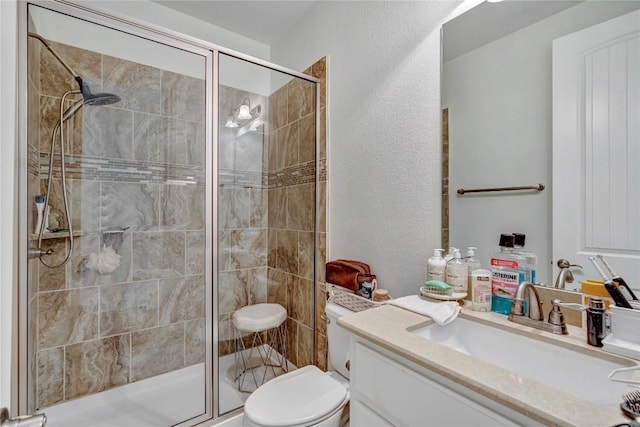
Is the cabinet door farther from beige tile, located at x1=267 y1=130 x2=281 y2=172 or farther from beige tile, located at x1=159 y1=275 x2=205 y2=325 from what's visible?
beige tile, located at x1=267 y1=130 x2=281 y2=172

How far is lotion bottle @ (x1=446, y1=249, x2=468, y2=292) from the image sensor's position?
42.6 inches

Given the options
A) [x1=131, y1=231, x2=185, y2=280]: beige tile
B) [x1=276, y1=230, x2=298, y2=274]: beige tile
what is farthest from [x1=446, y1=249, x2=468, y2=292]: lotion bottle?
[x1=131, y1=231, x2=185, y2=280]: beige tile

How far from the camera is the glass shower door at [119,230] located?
4.98ft

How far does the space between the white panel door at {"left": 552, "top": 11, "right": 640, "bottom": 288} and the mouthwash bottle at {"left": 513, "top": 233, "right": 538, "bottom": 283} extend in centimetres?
6

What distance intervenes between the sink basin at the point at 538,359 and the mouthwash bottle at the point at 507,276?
0.10 m

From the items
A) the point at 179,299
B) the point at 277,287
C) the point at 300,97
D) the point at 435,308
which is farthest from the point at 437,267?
the point at 179,299

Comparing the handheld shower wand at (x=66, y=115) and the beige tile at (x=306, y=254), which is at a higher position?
the handheld shower wand at (x=66, y=115)

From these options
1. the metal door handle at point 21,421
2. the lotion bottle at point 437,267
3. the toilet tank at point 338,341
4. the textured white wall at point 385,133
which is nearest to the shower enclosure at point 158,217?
the textured white wall at point 385,133

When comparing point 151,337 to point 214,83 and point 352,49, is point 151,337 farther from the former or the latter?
point 352,49

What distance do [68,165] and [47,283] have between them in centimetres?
61

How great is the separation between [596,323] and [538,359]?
17 centimetres

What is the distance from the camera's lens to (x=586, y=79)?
0.86 metres

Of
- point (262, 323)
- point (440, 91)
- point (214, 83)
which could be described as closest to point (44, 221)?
point (214, 83)

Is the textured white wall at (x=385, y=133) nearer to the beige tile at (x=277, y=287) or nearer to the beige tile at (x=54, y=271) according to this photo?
the beige tile at (x=277, y=287)
